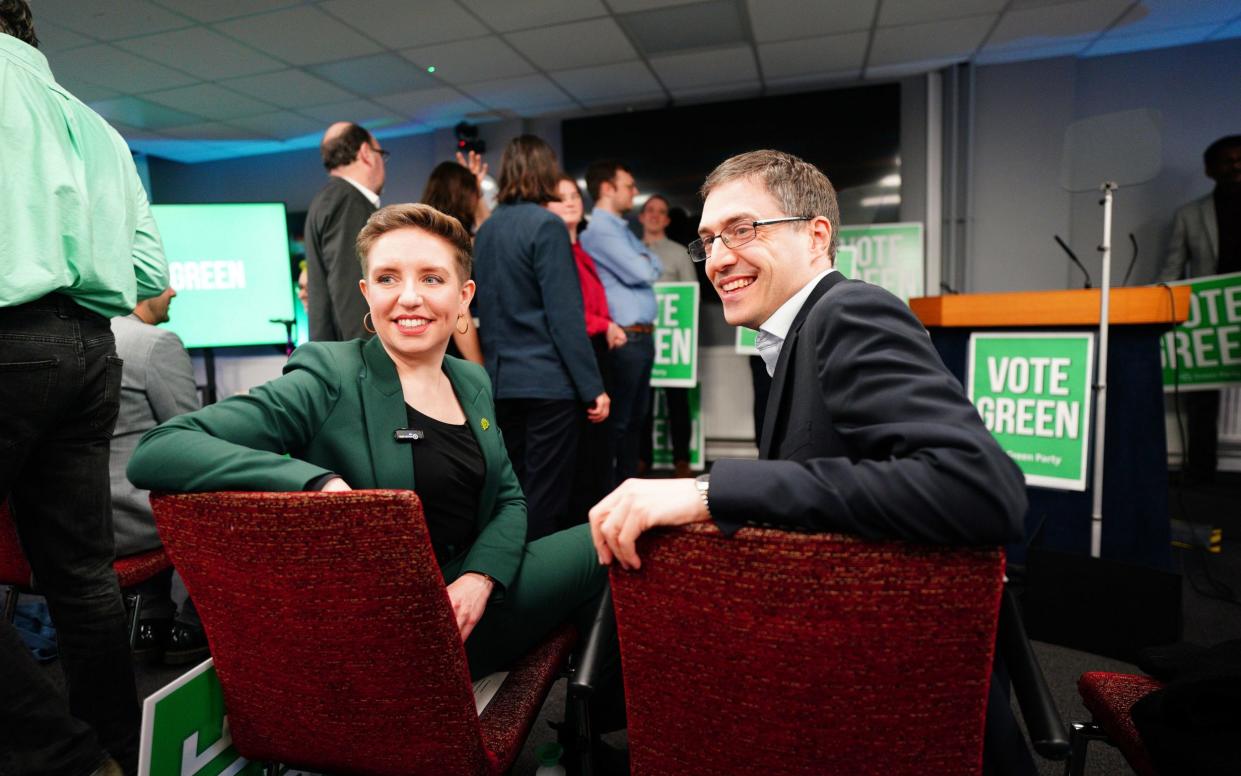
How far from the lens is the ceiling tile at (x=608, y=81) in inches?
175

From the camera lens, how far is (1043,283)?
4.42 m

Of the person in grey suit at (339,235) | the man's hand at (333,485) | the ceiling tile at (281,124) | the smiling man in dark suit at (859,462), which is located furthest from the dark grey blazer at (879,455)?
the ceiling tile at (281,124)

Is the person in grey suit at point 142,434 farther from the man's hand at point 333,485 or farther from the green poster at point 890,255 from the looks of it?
the green poster at point 890,255

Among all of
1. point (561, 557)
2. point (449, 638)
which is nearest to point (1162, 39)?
point (561, 557)

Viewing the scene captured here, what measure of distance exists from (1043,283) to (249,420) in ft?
16.4

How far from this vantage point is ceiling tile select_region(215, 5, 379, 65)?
354cm

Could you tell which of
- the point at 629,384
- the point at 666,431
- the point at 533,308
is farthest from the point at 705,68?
the point at 533,308

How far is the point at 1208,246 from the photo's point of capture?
150 inches

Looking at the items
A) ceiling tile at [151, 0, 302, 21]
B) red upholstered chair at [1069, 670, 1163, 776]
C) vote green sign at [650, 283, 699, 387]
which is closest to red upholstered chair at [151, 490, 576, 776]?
red upholstered chair at [1069, 670, 1163, 776]

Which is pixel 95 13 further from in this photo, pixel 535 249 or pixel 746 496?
pixel 746 496

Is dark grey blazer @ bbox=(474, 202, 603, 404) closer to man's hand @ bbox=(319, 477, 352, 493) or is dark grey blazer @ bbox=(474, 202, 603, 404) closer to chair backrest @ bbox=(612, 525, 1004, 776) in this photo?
man's hand @ bbox=(319, 477, 352, 493)

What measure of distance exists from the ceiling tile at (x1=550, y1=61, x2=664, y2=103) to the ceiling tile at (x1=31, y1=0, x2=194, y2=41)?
7.51ft

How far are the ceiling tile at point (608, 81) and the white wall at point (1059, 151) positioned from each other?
2374mm

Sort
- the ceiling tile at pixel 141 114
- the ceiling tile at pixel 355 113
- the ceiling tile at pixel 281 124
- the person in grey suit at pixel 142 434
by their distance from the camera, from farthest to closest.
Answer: the ceiling tile at pixel 281 124
the ceiling tile at pixel 355 113
the ceiling tile at pixel 141 114
the person in grey suit at pixel 142 434
